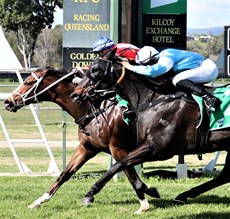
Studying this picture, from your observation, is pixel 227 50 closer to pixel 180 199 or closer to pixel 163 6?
pixel 163 6

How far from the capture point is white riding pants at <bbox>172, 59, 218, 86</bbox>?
8352 mm

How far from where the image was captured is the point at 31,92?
977 centimetres

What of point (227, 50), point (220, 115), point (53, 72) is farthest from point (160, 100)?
point (227, 50)

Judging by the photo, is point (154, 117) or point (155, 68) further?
point (154, 117)

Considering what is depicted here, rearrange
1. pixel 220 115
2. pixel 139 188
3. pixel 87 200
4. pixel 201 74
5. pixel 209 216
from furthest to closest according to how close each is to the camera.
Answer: pixel 87 200, pixel 139 188, pixel 209 216, pixel 201 74, pixel 220 115

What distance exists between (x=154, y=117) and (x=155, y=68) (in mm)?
598

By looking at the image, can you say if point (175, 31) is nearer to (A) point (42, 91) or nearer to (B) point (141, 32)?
(B) point (141, 32)

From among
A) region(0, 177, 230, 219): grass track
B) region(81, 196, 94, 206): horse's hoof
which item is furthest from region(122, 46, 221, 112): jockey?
region(81, 196, 94, 206): horse's hoof

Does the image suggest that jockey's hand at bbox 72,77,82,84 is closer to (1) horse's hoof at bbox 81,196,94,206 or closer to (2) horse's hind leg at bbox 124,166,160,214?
(2) horse's hind leg at bbox 124,166,160,214

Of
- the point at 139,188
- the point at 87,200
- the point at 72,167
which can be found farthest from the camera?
the point at 72,167

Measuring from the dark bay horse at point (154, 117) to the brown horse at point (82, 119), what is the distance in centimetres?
100

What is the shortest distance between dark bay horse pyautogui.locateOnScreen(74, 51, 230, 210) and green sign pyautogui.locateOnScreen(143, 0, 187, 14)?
206 inches

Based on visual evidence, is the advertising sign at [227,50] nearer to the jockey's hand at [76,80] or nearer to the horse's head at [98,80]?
the jockey's hand at [76,80]

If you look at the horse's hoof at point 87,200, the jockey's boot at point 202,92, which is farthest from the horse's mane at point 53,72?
the jockey's boot at point 202,92
